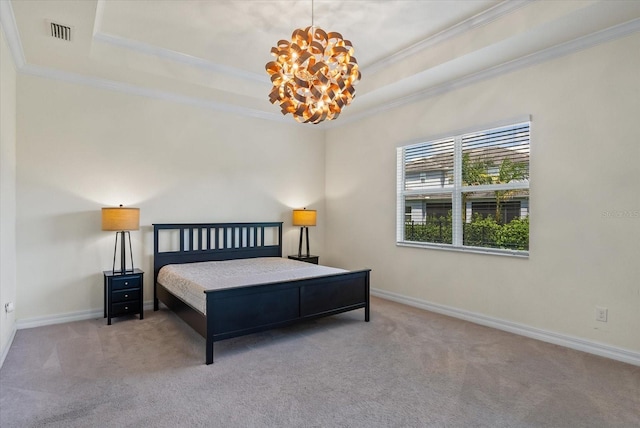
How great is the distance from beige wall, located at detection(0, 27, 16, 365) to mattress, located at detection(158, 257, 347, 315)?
54.8 inches

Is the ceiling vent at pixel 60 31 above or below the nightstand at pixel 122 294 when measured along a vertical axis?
above

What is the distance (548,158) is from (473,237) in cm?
119

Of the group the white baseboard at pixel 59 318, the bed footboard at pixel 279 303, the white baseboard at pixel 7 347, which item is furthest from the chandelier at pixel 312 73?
the white baseboard at pixel 59 318

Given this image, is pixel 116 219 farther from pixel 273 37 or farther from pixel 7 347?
pixel 273 37

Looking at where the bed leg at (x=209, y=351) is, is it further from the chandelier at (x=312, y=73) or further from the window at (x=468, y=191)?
the window at (x=468, y=191)

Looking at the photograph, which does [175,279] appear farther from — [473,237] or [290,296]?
[473,237]

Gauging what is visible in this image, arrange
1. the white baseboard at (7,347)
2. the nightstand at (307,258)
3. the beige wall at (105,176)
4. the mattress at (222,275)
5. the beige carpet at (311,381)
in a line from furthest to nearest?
the nightstand at (307,258), the beige wall at (105,176), the mattress at (222,275), the white baseboard at (7,347), the beige carpet at (311,381)

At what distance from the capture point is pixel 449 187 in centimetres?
443

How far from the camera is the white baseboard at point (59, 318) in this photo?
376cm

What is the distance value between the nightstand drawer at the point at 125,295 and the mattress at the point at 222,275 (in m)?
0.30

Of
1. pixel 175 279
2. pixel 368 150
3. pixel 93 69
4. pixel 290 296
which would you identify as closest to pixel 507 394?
pixel 290 296

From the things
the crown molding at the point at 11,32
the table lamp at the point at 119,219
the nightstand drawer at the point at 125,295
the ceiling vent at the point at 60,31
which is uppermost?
the ceiling vent at the point at 60,31

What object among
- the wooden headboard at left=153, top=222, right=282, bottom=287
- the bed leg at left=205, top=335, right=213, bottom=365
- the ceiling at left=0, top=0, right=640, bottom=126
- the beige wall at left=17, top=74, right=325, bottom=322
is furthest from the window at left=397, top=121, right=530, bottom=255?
the bed leg at left=205, top=335, right=213, bottom=365

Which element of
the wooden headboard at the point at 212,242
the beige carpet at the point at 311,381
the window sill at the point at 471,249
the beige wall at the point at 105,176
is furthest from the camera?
the wooden headboard at the point at 212,242
